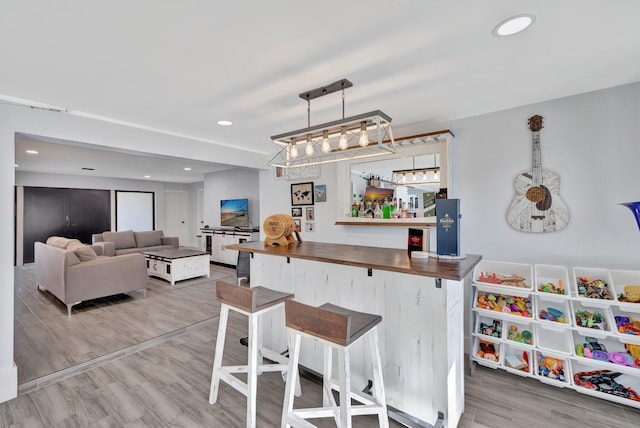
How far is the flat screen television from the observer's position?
22.4 feet

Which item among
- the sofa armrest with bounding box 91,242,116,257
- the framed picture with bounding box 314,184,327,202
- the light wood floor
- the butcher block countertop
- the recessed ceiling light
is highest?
the recessed ceiling light

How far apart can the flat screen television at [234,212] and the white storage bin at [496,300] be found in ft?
17.2

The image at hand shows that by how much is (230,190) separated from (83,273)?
12.5ft

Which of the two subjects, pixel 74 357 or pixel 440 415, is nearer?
pixel 440 415

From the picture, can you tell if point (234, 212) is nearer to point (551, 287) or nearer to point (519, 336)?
point (519, 336)

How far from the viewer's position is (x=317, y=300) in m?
2.30

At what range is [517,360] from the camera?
7.84 feet

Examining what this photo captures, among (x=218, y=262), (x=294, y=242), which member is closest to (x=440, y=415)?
(x=294, y=242)

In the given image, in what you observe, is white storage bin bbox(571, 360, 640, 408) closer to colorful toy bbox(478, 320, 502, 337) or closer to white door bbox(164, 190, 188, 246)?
colorful toy bbox(478, 320, 502, 337)

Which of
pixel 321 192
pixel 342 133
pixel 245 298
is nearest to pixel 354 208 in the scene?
pixel 321 192

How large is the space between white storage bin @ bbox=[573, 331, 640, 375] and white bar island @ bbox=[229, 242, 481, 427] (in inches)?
40.2

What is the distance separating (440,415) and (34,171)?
386 inches

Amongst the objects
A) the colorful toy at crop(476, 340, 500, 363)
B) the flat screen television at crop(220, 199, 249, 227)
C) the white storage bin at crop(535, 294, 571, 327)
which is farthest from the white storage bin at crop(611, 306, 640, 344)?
the flat screen television at crop(220, 199, 249, 227)

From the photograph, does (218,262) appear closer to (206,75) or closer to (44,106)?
(44,106)
